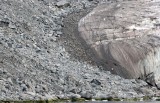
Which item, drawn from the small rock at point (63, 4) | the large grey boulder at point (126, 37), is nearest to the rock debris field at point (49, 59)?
the small rock at point (63, 4)

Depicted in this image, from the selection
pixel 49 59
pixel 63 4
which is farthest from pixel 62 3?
pixel 49 59

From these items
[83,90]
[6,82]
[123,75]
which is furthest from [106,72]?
[6,82]

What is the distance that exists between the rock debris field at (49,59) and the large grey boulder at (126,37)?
1191 millimetres

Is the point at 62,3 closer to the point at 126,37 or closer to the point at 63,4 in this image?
the point at 63,4

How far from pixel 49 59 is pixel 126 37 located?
9.32m

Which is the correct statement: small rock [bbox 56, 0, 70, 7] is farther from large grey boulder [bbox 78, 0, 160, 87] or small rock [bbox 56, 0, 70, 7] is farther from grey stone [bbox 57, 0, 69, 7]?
large grey boulder [bbox 78, 0, 160, 87]

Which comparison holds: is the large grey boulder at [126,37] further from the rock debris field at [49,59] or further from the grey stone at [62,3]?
the grey stone at [62,3]

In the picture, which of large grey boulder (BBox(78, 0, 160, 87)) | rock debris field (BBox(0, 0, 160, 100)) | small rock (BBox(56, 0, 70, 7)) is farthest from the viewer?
small rock (BBox(56, 0, 70, 7))

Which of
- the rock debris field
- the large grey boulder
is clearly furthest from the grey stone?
the large grey boulder

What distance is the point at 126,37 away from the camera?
6359cm

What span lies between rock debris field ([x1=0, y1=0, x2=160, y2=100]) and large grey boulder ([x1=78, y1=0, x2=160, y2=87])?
1.19 meters

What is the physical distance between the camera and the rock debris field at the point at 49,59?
5050 cm

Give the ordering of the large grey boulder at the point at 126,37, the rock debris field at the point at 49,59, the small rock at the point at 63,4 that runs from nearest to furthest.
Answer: the rock debris field at the point at 49,59 → the large grey boulder at the point at 126,37 → the small rock at the point at 63,4

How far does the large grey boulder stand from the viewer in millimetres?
60781
